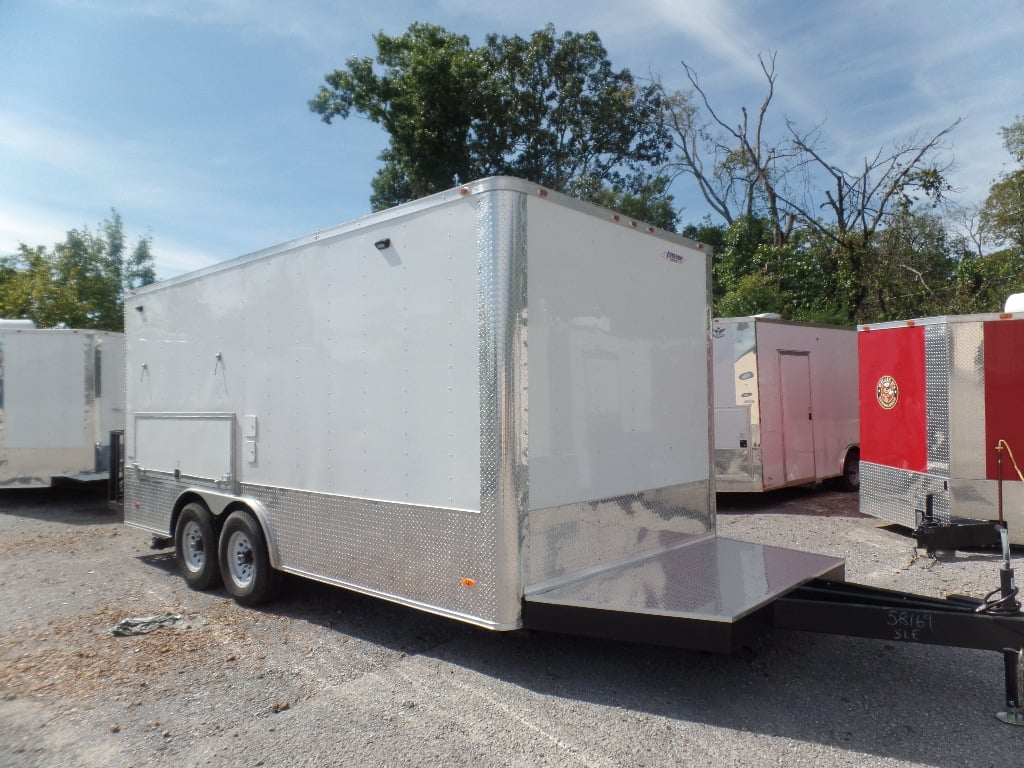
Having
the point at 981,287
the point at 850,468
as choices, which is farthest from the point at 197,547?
the point at 981,287

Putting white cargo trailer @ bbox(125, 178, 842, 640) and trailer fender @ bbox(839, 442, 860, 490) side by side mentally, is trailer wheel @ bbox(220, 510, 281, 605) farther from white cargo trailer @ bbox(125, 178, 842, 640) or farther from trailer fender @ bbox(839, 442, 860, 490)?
trailer fender @ bbox(839, 442, 860, 490)

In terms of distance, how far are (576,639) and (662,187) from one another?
23.3 m

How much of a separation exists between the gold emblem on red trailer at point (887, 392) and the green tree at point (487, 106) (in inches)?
592

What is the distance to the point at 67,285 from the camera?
71.4ft

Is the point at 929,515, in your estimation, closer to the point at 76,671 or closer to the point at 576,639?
the point at 576,639

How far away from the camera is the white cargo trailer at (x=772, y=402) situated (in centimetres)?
957

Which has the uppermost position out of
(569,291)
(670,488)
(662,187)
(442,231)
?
(662,187)

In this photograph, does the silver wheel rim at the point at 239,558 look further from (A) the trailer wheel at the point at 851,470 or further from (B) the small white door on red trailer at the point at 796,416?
(A) the trailer wheel at the point at 851,470

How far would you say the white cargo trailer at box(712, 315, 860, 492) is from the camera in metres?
9.57

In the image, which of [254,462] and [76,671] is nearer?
[76,671]

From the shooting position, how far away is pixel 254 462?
5.72m

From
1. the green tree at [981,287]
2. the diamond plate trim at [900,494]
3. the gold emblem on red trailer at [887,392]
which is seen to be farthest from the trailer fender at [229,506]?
the green tree at [981,287]

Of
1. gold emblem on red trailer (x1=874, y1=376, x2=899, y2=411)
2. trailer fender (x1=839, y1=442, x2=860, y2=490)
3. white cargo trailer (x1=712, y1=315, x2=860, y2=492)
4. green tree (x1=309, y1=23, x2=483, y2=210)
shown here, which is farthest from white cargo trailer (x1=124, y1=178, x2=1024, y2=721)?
green tree (x1=309, y1=23, x2=483, y2=210)

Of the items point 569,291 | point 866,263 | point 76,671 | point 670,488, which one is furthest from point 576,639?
point 866,263
